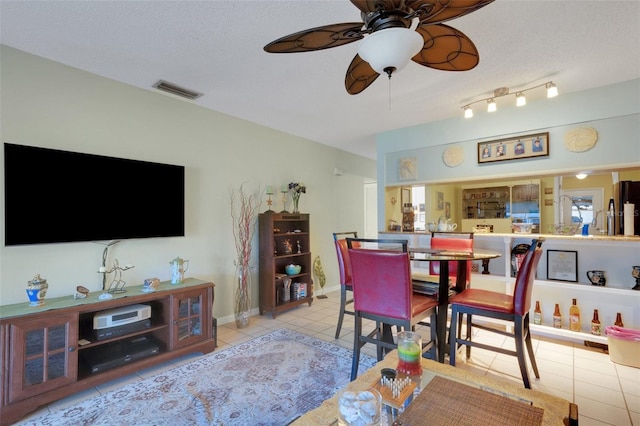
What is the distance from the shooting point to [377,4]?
1.26 meters

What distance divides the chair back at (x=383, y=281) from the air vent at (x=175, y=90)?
2.29 meters

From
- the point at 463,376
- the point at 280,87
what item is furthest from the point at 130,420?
the point at 280,87

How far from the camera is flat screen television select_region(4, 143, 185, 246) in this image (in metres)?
2.23

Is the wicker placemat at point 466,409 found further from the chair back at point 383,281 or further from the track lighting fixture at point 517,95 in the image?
the track lighting fixture at point 517,95

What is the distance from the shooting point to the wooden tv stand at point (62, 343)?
1890 millimetres

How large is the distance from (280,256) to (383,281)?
83.6 inches

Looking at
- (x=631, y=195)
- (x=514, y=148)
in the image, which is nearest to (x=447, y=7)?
(x=514, y=148)

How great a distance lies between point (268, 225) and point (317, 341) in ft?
5.07

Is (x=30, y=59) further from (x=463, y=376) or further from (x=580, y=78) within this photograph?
(x=580, y=78)

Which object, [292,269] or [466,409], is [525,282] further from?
[292,269]

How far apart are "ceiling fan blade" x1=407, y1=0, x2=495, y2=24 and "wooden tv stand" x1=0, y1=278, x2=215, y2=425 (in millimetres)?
2643

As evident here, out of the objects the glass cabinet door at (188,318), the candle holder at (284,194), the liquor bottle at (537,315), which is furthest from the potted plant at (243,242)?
the liquor bottle at (537,315)

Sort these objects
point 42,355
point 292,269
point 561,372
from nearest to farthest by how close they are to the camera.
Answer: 1. point 42,355
2. point 561,372
3. point 292,269

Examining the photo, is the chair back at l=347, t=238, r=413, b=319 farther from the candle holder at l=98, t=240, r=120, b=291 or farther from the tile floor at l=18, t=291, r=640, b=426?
the candle holder at l=98, t=240, r=120, b=291
